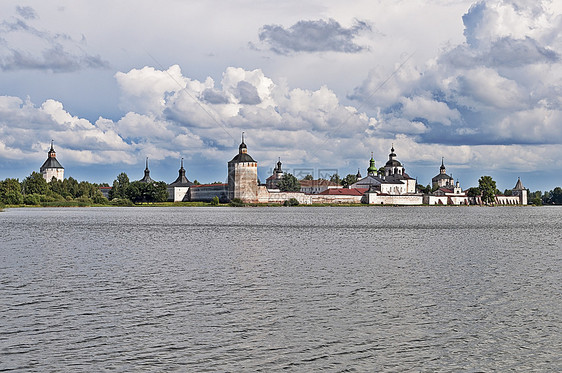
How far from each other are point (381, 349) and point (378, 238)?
30.5 m

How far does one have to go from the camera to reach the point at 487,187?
167625 millimetres

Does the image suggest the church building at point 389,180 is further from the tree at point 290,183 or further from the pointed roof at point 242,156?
the pointed roof at point 242,156

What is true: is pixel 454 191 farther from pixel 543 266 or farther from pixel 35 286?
pixel 35 286

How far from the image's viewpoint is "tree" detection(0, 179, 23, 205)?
113875 millimetres

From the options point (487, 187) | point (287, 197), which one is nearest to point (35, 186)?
point (287, 197)

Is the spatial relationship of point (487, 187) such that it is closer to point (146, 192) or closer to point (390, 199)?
point (390, 199)

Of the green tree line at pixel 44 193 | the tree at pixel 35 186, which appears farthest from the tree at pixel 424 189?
the tree at pixel 35 186

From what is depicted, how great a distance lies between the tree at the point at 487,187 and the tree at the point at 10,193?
11105 centimetres

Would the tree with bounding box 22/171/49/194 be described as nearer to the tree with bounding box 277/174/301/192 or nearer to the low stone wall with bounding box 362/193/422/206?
the tree with bounding box 277/174/301/192

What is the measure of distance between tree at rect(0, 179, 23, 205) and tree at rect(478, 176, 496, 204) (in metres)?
111

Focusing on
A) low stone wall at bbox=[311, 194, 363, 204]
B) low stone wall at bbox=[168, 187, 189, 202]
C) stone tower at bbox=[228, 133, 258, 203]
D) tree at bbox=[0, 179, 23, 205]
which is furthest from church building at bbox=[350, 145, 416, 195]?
tree at bbox=[0, 179, 23, 205]

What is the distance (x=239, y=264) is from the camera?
25.7m

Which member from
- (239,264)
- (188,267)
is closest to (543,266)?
(239,264)

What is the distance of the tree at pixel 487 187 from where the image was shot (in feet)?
550
